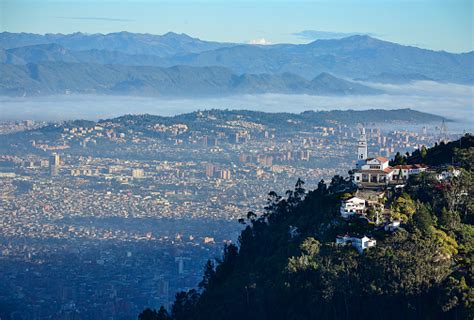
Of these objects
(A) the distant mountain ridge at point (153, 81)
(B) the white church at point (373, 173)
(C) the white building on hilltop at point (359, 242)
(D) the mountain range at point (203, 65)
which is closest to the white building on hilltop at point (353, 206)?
(C) the white building on hilltop at point (359, 242)

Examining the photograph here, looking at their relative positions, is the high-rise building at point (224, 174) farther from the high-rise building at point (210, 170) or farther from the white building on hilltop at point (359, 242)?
the white building on hilltop at point (359, 242)

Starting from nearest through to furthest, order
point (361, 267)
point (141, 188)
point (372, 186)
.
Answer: point (361, 267)
point (372, 186)
point (141, 188)

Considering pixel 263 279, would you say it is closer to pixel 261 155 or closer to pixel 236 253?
pixel 236 253

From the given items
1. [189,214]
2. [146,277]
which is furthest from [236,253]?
[189,214]

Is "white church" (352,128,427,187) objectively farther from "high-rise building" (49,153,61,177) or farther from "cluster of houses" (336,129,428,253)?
"high-rise building" (49,153,61,177)

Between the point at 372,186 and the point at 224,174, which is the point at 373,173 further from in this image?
the point at 224,174

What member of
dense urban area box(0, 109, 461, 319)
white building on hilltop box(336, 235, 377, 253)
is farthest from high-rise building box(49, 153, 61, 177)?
white building on hilltop box(336, 235, 377, 253)

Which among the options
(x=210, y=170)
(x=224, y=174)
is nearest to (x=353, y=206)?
(x=224, y=174)
